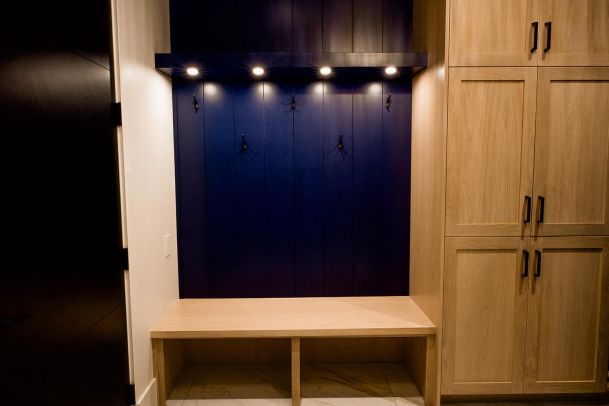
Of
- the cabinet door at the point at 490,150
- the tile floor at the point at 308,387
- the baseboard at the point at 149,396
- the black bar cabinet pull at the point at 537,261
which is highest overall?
the cabinet door at the point at 490,150

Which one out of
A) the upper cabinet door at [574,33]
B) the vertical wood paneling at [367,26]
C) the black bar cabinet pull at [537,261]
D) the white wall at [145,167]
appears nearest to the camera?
the white wall at [145,167]

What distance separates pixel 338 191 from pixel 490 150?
101 centimetres

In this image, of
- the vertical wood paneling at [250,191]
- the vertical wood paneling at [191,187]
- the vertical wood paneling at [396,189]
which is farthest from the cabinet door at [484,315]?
the vertical wood paneling at [191,187]

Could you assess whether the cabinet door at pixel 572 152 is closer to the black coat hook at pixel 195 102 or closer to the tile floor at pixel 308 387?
the tile floor at pixel 308 387

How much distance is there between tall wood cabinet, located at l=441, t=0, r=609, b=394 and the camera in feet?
6.70

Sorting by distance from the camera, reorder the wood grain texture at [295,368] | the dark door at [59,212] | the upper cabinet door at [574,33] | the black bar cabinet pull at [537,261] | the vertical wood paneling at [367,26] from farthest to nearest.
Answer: the vertical wood paneling at [367,26], the wood grain texture at [295,368], the black bar cabinet pull at [537,261], the upper cabinet door at [574,33], the dark door at [59,212]

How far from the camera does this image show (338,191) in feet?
8.82

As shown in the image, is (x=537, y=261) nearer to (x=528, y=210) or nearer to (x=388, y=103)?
(x=528, y=210)

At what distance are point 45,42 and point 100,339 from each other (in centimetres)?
126

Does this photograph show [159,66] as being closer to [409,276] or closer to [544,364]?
[409,276]

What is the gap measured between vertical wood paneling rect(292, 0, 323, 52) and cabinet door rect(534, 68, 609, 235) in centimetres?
141

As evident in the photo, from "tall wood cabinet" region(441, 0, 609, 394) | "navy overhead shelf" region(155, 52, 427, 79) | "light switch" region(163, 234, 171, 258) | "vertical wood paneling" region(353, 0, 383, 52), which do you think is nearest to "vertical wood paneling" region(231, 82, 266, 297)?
"navy overhead shelf" region(155, 52, 427, 79)

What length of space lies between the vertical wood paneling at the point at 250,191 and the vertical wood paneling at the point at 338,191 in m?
0.46

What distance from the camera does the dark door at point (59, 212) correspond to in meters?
1.21
